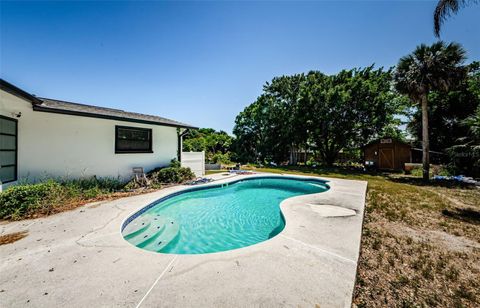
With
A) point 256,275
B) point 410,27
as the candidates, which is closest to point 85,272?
point 256,275

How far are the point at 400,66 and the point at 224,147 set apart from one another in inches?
771

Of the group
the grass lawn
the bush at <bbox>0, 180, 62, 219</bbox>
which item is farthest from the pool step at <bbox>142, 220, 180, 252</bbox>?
the grass lawn

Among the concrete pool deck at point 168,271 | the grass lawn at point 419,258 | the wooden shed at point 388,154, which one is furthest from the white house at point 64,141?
the wooden shed at point 388,154

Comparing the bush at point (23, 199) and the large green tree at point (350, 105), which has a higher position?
the large green tree at point (350, 105)

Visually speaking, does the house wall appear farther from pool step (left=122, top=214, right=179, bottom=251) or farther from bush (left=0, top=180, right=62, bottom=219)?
pool step (left=122, top=214, right=179, bottom=251)

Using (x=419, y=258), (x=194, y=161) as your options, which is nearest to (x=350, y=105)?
(x=194, y=161)

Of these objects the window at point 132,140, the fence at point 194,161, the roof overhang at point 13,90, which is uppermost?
the roof overhang at point 13,90

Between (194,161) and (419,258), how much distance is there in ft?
31.0

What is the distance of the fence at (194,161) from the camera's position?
9820mm

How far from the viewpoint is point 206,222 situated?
15.6 ft

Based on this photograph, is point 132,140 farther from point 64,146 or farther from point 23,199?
point 23,199

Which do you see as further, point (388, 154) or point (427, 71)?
point (388, 154)

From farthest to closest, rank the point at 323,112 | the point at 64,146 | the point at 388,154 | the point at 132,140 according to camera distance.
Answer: the point at 323,112, the point at 388,154, the point at 132,140, the point at 64,146

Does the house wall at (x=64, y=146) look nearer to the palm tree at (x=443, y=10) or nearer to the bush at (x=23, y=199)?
the bush at (x=23, y=199)
